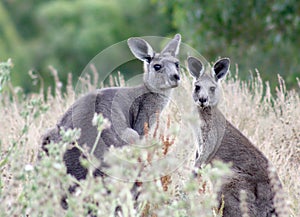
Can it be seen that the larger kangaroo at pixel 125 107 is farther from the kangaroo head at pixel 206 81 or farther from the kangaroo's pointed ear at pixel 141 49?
the kangaroo head at pixel 206 81

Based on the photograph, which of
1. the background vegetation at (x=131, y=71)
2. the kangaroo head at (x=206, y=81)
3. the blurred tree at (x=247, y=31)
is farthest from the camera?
the blurred tree at (x=247, y=31)

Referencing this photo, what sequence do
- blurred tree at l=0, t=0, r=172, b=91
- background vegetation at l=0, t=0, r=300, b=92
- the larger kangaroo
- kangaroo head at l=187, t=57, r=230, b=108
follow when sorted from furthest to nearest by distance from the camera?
blurred tree at l=0, t=0, r=172, b=91, background vegetation at l=0, t=0, r=300, b=92, kangaroo head at l=187, t=57, r=230, b=108, the larger kangaroo

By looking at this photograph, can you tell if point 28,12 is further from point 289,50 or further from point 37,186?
point 37,186

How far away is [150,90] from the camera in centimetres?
620

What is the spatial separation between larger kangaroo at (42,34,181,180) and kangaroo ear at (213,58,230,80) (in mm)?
308

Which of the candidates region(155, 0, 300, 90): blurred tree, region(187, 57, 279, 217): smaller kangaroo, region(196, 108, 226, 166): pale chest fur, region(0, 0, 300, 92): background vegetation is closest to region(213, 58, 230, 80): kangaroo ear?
region(187, 57, 279, 217): smaller kangaroo

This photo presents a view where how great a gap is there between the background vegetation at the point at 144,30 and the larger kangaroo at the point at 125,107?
345 centimetres

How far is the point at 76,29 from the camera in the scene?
27.5 meters

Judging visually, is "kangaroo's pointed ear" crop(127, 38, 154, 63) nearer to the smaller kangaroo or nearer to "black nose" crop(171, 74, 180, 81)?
"black nose" crop(171, 74, 180, 81)

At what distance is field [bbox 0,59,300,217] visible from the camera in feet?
12.7

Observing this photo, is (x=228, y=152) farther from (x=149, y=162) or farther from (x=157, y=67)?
(x=157, y=67)

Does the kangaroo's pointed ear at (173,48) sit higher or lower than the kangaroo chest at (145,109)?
higher

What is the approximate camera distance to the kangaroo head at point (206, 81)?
19.2 ft

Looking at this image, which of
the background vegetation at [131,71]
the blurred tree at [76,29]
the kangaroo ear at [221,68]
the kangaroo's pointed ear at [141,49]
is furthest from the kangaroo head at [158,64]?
the blurred tree at [76,29]
